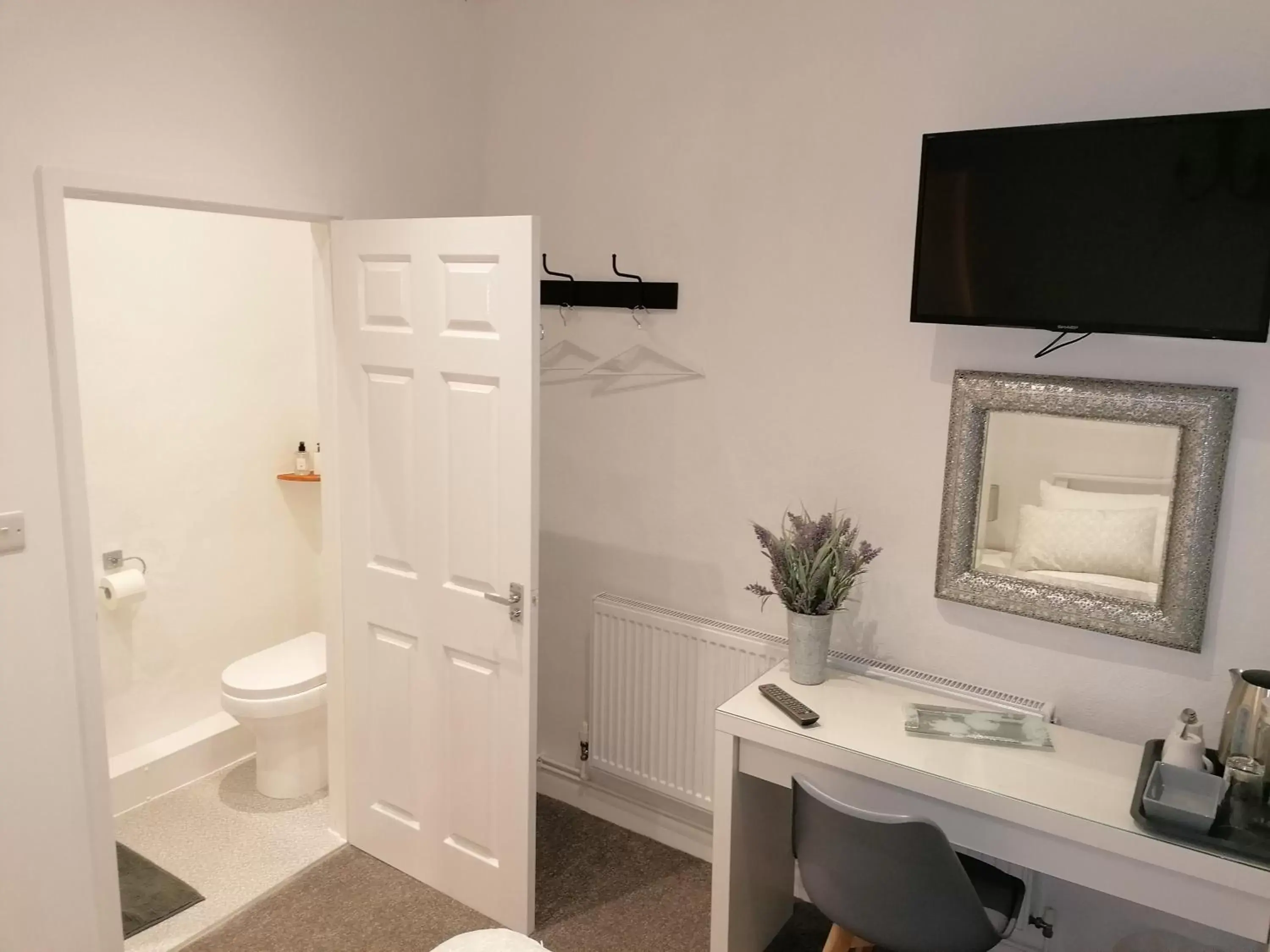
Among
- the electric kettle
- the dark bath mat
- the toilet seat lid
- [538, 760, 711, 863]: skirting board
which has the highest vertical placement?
the electric kettle

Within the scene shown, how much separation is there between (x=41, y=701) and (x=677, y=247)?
198 cm

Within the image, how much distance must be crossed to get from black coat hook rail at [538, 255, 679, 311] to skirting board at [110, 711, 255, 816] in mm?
1930

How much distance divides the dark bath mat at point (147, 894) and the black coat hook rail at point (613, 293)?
6.67 feet

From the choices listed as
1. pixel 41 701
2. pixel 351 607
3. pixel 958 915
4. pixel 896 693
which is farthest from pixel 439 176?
pixel 958 915

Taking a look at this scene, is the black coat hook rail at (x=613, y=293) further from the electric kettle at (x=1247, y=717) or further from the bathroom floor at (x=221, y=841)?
the bathroom floor at (x=221, y=841)

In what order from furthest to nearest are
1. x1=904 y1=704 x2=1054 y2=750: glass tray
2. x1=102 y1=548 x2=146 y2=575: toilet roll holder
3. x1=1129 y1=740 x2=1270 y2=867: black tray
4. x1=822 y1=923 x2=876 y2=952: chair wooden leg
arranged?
A: x1=102 y1=548 x2=146 y2=575: toilet roll holder < x1=822 y1=923 x2=876 y2=952: chair wooden leg < x1=904 y1=704 x2=1054 y2=750: glass tray < x1=1129 y1=740 x2=1270 y2=867: black tray

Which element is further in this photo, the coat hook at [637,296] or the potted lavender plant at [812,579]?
the coat hook at [637,296]

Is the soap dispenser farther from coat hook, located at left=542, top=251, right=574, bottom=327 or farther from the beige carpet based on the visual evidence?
coat hook, located at left=542, top=251, right=574, bottom=327

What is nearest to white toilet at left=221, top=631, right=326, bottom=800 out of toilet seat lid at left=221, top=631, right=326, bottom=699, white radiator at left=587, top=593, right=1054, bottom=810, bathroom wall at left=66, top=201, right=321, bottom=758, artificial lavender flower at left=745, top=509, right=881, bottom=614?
toilet seat lid at left=221, top=631, right=326, bottom=699

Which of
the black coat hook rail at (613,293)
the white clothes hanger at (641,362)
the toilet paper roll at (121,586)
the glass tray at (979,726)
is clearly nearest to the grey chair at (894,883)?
the glass tray at (979,726)

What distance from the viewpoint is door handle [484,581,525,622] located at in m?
2.45

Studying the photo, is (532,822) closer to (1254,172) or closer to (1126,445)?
(1126,445)

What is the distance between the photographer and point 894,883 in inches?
72.6

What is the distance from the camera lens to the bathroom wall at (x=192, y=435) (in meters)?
3.14
